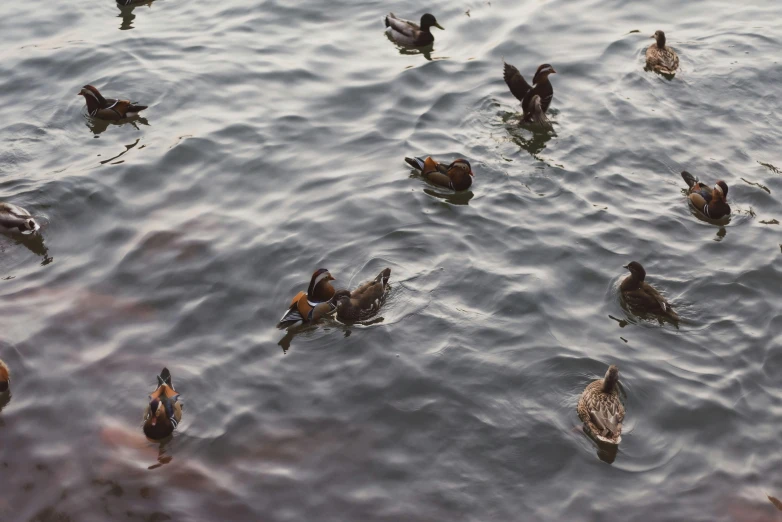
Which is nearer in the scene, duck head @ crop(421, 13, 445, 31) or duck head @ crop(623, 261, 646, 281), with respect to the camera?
duck head @ crop(623, 261, 646, 281)

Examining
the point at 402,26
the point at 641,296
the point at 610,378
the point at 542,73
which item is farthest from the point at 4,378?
the point at 402,26

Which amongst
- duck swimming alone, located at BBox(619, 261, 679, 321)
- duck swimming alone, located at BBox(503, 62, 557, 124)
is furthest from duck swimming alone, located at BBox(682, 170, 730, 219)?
duck swimming alone, located at BBox(503, 62, 557, 124)

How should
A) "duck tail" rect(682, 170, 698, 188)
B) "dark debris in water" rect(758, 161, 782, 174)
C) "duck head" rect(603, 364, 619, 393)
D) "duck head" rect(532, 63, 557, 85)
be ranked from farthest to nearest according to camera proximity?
"duck head" rect(532, 63, 557, 85) → "dark debris in water" rect(758, 161, 782, 174) → "duck tail" rect(682, 170, 698, 188) → "duck head" rect(603, 364, 619, 393)

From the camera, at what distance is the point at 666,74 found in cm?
1611

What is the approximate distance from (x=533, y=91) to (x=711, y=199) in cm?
395

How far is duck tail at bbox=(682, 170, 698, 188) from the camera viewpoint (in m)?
13.3

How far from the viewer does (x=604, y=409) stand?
938 centimetres

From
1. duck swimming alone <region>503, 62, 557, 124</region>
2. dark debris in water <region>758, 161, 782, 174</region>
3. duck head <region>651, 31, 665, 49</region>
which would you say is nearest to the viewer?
dark debris in water <region>758, 161, 782, 174</region>

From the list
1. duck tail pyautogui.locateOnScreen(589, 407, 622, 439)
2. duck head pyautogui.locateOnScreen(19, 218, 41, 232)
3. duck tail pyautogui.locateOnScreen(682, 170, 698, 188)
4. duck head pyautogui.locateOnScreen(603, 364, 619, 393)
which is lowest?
duck tail pyautogui.locateOnScreen(682, 170, 698, 188)

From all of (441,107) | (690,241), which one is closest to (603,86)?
(441,107)

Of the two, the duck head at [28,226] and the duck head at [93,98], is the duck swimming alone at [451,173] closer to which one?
the duck head at [28,226]

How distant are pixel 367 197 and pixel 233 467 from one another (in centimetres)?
557

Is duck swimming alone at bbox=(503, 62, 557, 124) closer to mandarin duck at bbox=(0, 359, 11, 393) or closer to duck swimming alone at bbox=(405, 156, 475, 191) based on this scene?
duck swimming alone at bbox=(405, 156, 475, 191)

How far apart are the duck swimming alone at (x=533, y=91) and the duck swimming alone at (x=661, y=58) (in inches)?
89.3
